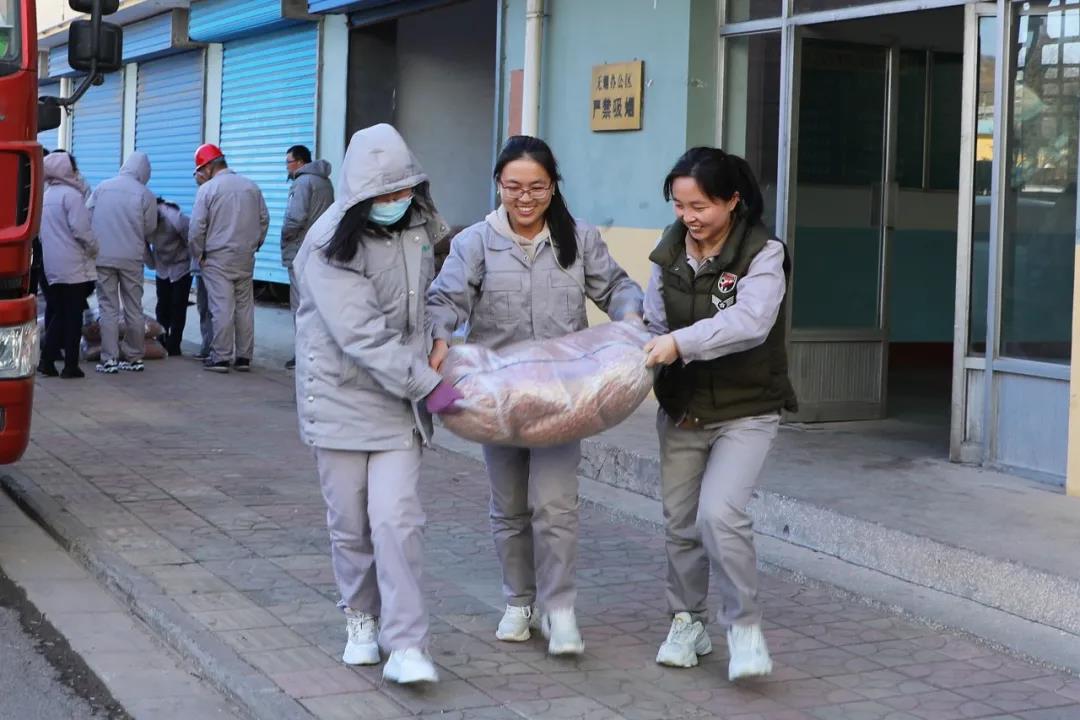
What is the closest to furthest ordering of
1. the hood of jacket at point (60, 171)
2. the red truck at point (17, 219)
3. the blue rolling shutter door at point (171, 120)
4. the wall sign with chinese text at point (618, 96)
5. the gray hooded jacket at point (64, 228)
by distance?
the red truck at point (17, 219) → the wall sign with chinese text at point (618, 96) → the gray hooded jacket at point (64, 228) → the hood of jacket at point (60, 171) → the blue rolling shutter door at point (171, 120)

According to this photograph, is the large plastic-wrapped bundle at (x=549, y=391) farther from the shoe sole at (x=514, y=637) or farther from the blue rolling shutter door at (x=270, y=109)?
the blue rolling shutter door at (x=270, y=109)

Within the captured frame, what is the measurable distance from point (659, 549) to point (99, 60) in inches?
146

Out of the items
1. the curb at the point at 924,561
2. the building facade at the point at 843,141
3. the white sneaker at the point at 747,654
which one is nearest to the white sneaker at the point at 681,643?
the white sneaker at the point at 747,654

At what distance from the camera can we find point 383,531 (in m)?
4.71

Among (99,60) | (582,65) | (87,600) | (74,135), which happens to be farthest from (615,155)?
(74,135)

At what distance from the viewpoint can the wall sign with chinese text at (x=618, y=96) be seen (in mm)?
10391

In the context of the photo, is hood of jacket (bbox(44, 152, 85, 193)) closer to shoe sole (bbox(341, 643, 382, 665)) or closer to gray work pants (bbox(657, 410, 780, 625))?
shoe sole (bbox(341, 643, 382, 665))

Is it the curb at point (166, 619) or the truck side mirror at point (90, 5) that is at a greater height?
the truck side mirror at point (90, 5)

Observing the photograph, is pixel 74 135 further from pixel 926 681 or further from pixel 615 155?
pixel 926 681

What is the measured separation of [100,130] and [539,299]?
20973 mm

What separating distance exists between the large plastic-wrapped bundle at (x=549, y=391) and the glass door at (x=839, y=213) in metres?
4.95

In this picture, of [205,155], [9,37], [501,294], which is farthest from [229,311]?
[501,294]

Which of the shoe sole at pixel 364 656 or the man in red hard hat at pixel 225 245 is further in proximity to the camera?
the man in red hard hat at pixel 225 245

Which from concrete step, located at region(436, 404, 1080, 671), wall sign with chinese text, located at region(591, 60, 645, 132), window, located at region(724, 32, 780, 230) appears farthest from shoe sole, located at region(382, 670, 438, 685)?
wall sign with chinese text, located at region(591, 60, 645, 132)
